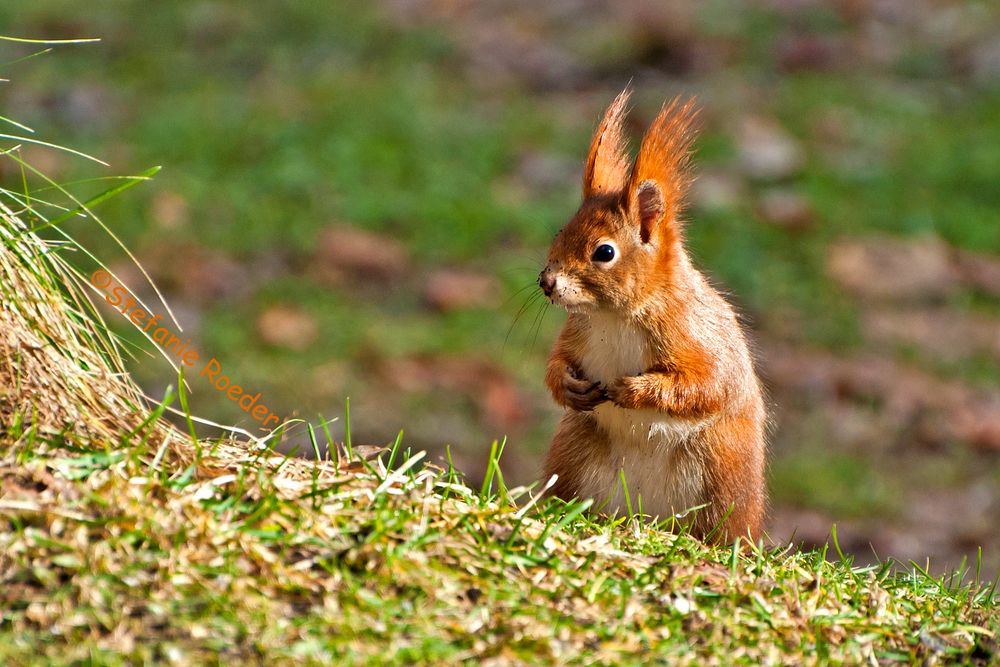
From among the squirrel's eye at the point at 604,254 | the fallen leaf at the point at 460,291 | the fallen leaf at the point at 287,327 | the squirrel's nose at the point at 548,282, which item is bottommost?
the fallen leaf at the point at 287,327

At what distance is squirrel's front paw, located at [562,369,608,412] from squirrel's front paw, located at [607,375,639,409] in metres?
0.02

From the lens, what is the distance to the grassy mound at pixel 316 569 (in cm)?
224

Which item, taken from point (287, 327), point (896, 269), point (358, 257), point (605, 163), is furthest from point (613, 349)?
point (896, 269)

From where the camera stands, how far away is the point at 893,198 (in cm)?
769

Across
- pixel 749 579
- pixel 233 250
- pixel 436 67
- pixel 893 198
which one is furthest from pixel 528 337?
pixel 749 579

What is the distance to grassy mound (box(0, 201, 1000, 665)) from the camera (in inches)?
88.2

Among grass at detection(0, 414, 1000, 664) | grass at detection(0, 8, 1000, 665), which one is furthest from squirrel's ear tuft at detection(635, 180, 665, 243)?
grass at detection(0, 414, 1000, 664)

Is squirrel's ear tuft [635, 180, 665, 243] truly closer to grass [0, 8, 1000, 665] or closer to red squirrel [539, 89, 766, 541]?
red squirrel [539, 89, 766, 541]

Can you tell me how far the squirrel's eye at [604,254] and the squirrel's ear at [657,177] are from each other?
11 centimetres

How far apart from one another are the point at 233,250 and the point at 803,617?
495cm

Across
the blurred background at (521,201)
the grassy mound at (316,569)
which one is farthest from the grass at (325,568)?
the blurred background at (521,201)

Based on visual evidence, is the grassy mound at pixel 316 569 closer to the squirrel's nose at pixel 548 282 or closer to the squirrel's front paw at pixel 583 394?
the squirrel's front paw at pixel 583 394

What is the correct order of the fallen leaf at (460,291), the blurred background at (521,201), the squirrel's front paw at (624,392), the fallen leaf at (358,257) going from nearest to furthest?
the squirrel's front paw at (624,392)
the blurred background at (521,201)
the fallen leaf at (460,291)
the fallen leaf at (358,257)

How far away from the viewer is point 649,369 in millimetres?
3596
